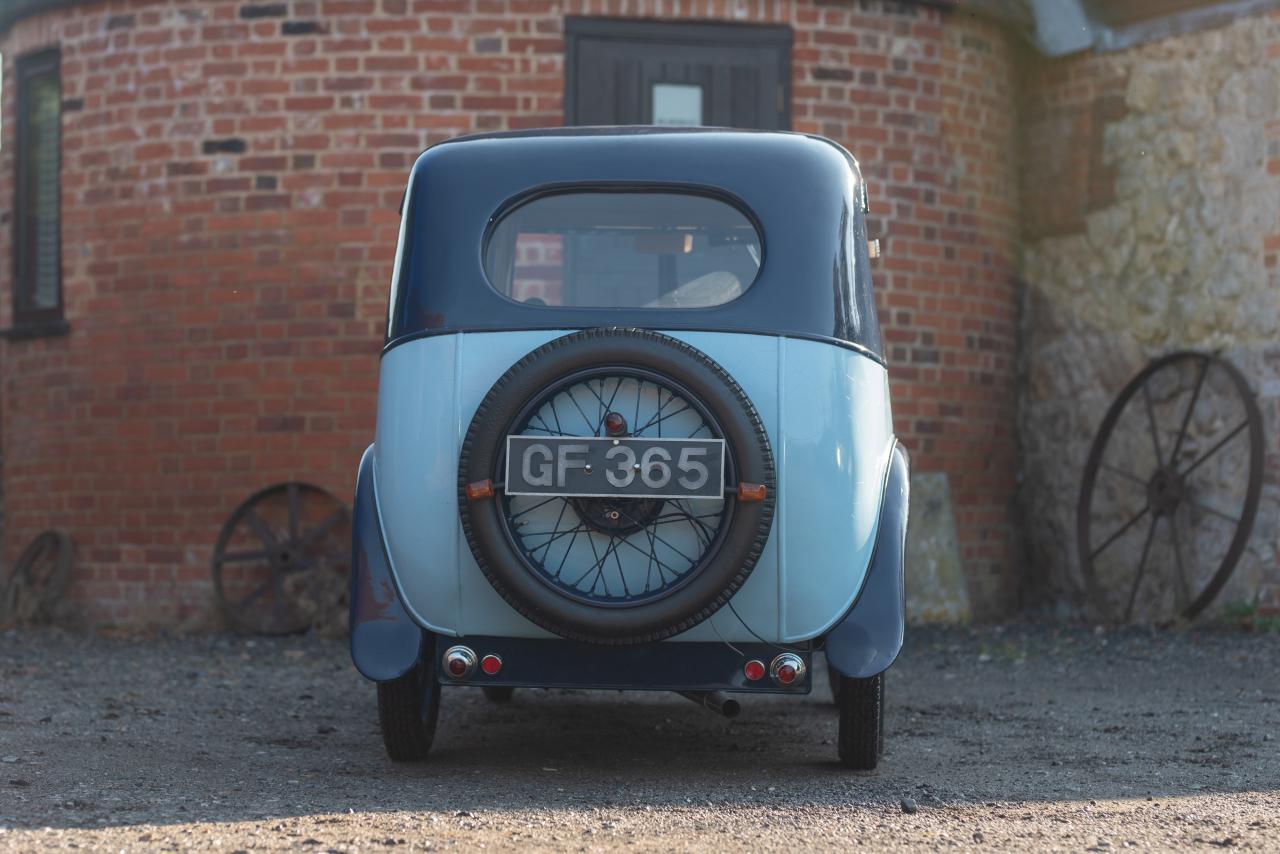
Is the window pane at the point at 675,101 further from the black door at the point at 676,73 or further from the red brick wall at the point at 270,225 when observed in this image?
the red brick wall at the point at 270,225

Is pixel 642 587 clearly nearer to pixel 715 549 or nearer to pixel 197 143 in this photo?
pixel 715 549

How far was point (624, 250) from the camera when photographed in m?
4.70

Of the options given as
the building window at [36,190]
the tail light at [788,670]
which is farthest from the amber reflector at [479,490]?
the building window at [36,190]

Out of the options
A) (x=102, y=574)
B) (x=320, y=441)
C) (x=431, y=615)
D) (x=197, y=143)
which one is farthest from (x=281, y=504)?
(x=431, y=615)

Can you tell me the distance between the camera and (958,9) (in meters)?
9.50

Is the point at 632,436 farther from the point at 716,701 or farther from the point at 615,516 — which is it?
the point at 716,701

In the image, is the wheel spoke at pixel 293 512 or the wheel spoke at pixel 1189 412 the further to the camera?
the wheel spoke at pixel 1189 412

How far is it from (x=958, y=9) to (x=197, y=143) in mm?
4493

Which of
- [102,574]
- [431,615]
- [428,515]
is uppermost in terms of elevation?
[428,515]

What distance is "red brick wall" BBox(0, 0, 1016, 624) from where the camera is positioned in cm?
866

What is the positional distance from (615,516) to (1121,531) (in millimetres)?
5768

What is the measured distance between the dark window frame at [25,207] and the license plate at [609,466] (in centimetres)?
616

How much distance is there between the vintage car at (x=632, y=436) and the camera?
4.11 m

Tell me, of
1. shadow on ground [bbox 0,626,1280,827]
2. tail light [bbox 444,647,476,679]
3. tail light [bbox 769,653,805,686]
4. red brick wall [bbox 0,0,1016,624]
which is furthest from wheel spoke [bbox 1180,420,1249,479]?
tail light [bbox 444,647,476,679]
